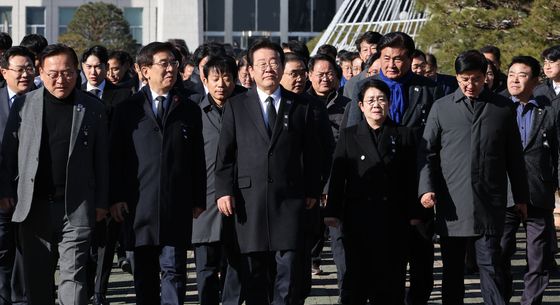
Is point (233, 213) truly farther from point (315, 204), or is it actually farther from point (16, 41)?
point (16, 41)

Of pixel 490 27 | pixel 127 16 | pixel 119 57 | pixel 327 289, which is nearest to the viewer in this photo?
pixel 327 289

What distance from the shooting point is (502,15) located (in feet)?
58.4

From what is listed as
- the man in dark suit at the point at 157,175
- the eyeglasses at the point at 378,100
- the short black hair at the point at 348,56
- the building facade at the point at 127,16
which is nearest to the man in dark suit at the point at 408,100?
the eyeglasses at the point at 378,100

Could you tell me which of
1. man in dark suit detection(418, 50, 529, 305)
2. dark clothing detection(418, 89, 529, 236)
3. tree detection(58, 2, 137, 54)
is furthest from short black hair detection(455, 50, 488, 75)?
tree detection(58, 2, 137, 54)

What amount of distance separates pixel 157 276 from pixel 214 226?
69 centimetres

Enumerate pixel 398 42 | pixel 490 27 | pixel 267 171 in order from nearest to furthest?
pixel 267 171 → pixel 398 42 → pixel 490 27

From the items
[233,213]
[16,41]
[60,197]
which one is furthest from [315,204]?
[16,41]

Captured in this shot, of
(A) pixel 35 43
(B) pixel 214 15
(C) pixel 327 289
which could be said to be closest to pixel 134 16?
(B) pixel 214 15

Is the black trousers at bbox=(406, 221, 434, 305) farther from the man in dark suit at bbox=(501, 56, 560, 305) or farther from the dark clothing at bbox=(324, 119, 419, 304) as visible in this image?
the man in dark suit at bbox=(501, 56, 560, 305)

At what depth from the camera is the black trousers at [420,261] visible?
862cm

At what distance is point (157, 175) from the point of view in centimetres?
806

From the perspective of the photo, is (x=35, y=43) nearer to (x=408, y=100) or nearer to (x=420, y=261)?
(x=408, y=100)

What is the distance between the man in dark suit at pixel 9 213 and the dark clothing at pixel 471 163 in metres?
2.85

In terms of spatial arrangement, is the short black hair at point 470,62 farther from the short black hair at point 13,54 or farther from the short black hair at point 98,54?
the short black hair at point 98,54
